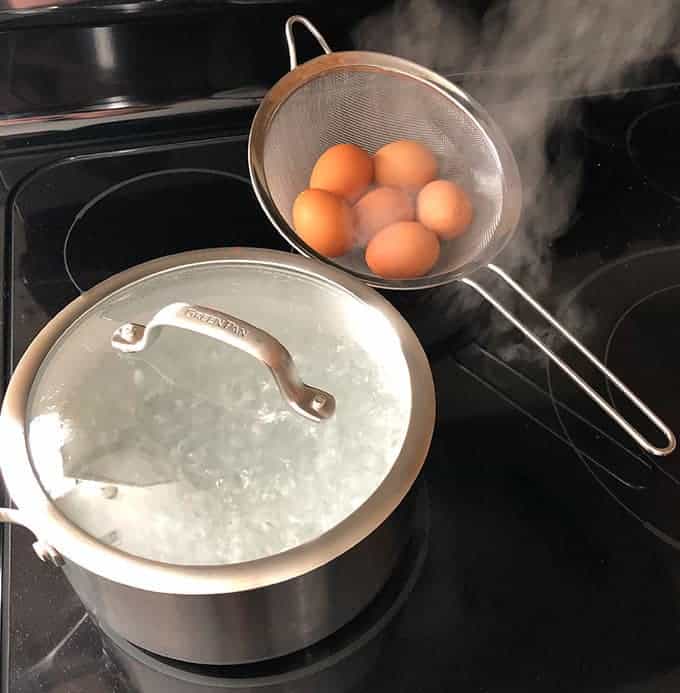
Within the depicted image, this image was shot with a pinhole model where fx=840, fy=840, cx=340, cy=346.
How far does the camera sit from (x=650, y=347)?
2.35 ft

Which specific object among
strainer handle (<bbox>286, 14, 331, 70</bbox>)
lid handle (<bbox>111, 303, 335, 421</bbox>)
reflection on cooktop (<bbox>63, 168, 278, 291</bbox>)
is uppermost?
strainer handle (<bbox>286, 14, 331, 70</bbox>)

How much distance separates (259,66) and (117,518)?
0.54 meters

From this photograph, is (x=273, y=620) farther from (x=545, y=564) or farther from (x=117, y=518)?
(x=545, y=564)

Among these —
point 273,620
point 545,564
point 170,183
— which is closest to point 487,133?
point 170,183

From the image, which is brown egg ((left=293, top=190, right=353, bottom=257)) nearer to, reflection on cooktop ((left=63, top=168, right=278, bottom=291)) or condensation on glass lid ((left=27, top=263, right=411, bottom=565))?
reflection on cooktop ((left=63, top=168, right=278, bottom=291))

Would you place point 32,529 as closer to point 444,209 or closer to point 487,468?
point 487,468

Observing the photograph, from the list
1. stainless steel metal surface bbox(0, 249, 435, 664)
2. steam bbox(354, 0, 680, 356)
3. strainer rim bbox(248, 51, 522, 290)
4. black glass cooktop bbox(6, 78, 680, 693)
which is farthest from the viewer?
steam bbox(354, 0, 680, 356)

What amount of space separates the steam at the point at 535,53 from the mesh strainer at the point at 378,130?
0.14ft

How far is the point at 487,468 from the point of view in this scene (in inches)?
25.2

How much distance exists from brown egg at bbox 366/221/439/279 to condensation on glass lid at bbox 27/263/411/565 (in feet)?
0.67

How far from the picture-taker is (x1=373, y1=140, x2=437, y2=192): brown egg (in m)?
0.79

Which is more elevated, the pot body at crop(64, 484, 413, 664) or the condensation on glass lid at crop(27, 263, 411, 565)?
the condensation on glass lid at crop(27, 263, 411, 565)

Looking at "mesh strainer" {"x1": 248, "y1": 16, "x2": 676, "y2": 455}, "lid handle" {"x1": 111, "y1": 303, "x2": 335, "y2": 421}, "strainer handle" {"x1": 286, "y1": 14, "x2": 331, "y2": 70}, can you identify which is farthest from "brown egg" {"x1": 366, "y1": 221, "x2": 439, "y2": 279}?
"lid handle" {"x1": 111, "y1": 303, "x2": 335, "y2": 421}

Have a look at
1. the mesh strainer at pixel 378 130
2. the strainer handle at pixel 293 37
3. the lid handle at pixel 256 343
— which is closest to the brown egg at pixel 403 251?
the mesh strainer at pixel 378 130
